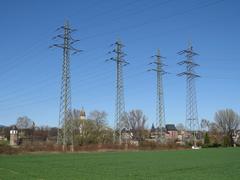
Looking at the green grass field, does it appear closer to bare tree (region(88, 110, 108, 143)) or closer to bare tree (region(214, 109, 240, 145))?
bare tree (region(88, 110, 108, 143))

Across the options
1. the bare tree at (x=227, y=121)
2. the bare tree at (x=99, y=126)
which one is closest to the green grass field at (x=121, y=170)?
the bare tree at (x=99, y=126)

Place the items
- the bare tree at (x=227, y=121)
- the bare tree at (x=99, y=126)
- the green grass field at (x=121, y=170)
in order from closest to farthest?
the green grass field at (x=121, y=170) → the bare tree at (x=99, y=126) → the bare tree at (x=227, y=121)

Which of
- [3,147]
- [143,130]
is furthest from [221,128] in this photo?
[3,147]

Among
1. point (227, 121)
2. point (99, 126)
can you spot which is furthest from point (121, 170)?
point (227, 121)

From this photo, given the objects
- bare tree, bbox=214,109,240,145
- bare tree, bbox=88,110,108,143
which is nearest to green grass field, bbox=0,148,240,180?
bare tree, bbox=88,110,108,143

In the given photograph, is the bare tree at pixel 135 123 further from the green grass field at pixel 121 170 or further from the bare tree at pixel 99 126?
the green grass field at pixel 121 170

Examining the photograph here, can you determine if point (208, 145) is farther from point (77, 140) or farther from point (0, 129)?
point (0, 129)

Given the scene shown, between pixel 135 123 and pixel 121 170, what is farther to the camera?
pixel 135 123

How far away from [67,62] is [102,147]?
Answer: 27.2m

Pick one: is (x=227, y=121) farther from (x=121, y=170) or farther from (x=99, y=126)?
(x=121, y=170)

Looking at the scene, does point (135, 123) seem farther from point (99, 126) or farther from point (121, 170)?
point (121, 170)

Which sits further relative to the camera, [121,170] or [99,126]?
[99,126]

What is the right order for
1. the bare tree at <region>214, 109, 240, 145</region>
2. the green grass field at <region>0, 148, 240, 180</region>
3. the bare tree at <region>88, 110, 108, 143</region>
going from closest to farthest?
the green grass field at <region>0, 148, 240, 180</region>
the bare tree at <region>88, 110, 108, 143</region>
the bare tree at <region>214, 109, 240, 145</region>

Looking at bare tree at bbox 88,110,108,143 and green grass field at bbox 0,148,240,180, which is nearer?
green grass field at bbox 0,148,240,180
